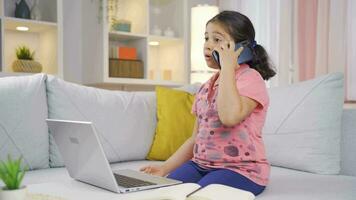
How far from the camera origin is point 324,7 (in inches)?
109

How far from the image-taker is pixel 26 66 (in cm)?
277

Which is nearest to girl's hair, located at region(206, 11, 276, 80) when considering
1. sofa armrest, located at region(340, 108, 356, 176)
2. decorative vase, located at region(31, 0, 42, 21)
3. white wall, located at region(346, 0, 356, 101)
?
sofa armrest, located at region(340, 108, 356, 176)

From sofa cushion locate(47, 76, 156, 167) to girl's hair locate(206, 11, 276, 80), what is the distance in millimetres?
767

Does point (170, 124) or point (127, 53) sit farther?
point (127, 53)

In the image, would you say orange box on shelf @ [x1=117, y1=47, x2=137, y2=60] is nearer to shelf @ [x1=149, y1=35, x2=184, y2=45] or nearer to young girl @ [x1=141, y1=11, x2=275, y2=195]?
shelf @ [x1=149, y1=35, x2=184, y2=45]

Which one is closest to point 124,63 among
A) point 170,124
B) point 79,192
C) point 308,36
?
point 170,124

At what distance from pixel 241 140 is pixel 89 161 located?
49 centimetres

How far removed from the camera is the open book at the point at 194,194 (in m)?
0.94

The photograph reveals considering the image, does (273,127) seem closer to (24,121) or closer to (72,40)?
(24,121)

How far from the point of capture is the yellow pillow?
207 cm

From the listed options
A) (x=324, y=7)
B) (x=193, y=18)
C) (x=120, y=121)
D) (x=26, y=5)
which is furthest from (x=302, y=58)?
(x=26, y=5)

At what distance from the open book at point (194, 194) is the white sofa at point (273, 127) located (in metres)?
0.63

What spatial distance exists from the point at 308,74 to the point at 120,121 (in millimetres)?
1469

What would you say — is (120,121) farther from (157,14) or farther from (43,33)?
(157,14)
